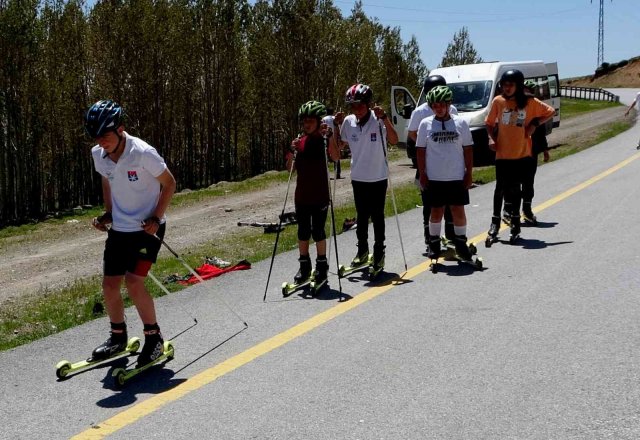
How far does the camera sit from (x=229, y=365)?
5680 mm

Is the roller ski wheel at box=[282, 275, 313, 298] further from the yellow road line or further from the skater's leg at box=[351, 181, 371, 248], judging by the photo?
the skater's leg at box=[351, 181, 371, 248]

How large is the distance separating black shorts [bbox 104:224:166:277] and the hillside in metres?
95.2

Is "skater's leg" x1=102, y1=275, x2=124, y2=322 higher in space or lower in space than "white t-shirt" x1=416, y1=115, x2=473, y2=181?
lower

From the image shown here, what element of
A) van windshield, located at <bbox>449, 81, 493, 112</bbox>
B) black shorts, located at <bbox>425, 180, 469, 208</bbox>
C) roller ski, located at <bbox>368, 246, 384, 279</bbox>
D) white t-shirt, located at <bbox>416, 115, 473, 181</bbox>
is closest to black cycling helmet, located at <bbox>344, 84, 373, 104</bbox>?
white t-shirt, located at <bbox>416, 115, 473, 181</bbox>

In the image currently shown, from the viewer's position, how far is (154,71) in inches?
1031

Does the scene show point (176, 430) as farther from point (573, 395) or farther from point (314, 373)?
point (573, 395)

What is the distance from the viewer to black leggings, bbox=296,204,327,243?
7957mm

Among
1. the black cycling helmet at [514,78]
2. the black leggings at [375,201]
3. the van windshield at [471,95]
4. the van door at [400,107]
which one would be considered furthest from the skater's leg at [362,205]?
the van door at [400,107]

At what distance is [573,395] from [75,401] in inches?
121

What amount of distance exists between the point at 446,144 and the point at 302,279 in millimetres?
2125

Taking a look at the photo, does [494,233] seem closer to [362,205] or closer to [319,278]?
[362,205]

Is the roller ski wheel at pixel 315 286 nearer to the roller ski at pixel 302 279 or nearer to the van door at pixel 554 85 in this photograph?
the roller ski at pixel 302 279

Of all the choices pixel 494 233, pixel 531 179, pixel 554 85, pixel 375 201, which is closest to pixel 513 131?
pixel 531 179

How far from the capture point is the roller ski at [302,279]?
7891 millimetres
